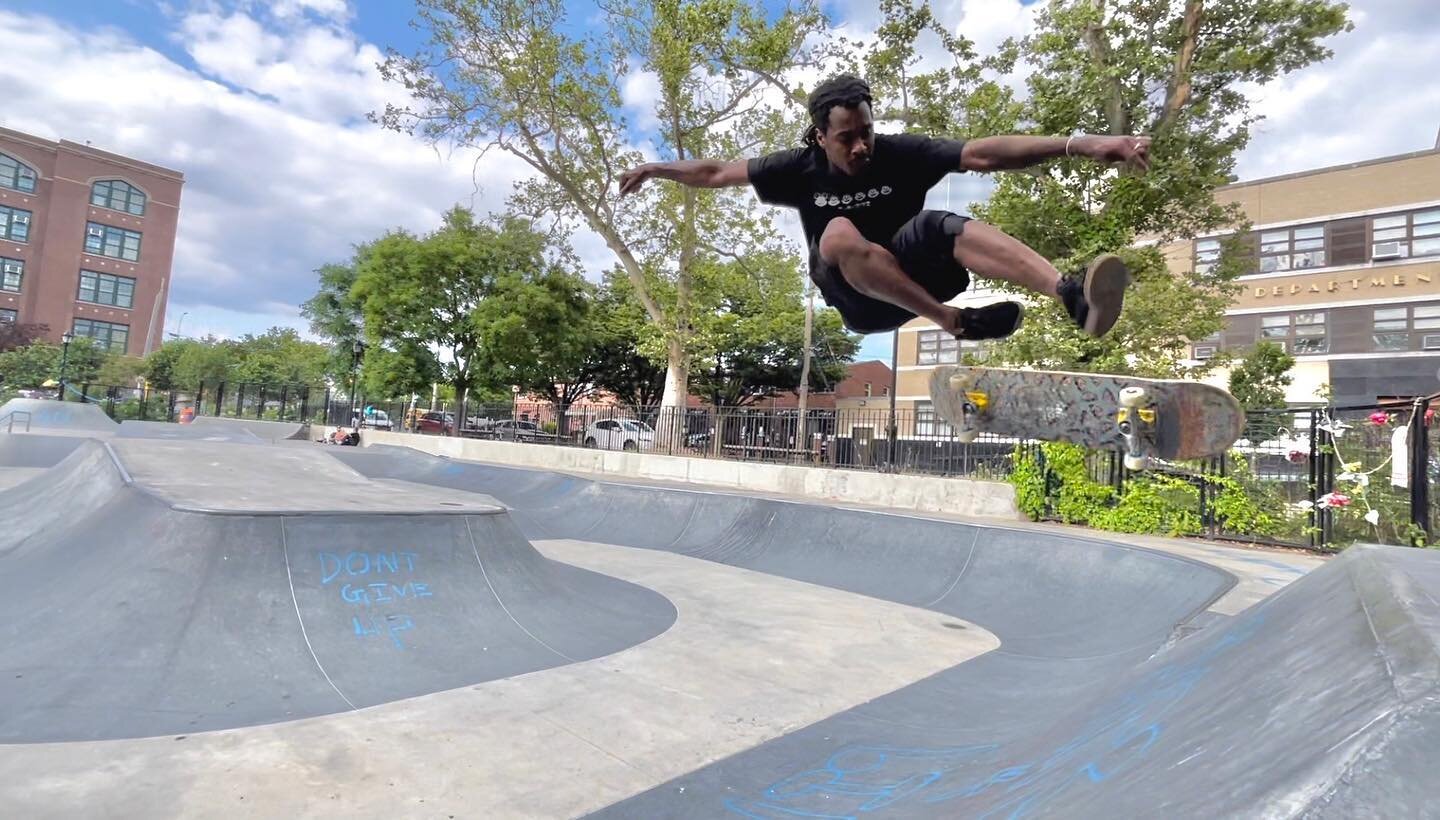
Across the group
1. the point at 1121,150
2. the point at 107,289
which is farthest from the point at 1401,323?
the point at 107,289

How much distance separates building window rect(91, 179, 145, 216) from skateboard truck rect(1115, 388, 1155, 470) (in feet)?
244

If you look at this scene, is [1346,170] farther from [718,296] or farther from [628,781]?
[628,781]

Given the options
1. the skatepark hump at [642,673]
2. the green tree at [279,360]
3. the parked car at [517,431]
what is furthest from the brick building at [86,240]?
the skatepark hump at [642,673]

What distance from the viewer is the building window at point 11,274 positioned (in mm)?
51781

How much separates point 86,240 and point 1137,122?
234ft

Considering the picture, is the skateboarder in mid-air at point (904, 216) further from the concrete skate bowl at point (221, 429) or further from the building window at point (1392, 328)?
the building window at point (1392, 328)

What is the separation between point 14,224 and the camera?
52.1 meters

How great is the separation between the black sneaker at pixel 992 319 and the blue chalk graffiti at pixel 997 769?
4.62 ft

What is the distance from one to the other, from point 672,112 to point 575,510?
10.2 m

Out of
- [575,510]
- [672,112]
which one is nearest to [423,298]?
[672,112]

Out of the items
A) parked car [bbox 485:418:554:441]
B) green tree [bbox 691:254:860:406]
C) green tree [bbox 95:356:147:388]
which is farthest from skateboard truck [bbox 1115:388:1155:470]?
green tree [bbox 95:356:147:388]

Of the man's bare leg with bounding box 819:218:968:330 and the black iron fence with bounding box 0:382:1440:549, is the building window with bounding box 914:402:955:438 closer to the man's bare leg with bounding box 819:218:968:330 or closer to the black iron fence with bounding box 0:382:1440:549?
the black iron fence with bounding box 0:382:1440:549

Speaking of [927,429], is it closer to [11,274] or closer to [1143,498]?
[1143,498]

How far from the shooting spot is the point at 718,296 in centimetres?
2084
